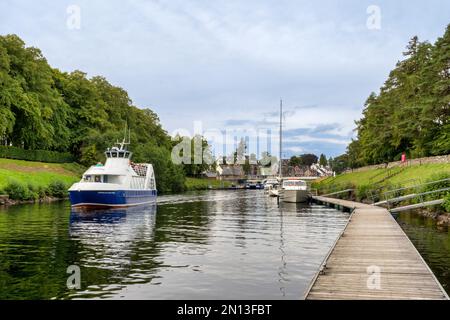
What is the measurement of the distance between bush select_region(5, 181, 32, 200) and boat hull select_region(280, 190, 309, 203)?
32141 millimetres

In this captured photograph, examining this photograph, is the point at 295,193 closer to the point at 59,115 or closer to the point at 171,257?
the point at 171,257

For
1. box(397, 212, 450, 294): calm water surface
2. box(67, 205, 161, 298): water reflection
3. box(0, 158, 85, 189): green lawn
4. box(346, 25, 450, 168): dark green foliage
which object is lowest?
box(67, 205, 161, 298): water reflection

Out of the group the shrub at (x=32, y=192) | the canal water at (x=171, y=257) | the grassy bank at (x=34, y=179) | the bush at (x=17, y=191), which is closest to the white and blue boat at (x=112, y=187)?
the bush at (x=17, y=191)

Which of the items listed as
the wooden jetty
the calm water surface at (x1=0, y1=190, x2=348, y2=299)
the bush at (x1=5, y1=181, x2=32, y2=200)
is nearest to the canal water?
the calm water surface at (x1=0, y1=190, x2=348, y2=299)

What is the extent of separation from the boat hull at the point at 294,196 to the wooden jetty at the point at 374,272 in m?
38.0

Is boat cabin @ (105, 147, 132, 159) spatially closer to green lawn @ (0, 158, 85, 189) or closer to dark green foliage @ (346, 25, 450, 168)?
green lawn @ (0, 158, 85, 189)

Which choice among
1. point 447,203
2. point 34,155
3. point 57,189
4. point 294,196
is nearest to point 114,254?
point 447,203

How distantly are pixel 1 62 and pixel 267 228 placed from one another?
52.6 metres

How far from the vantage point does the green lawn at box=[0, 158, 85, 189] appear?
57.1 m

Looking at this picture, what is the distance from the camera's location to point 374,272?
45.6 feet

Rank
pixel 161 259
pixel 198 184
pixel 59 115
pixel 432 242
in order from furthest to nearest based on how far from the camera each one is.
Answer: pixel 198 184 < pixel 59 115 < pixel 432 242 < pixel 161 259

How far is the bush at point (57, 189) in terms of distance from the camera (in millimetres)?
60931

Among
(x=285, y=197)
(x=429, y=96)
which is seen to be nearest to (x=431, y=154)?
(x=429, y=96)

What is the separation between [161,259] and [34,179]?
1891 inches
